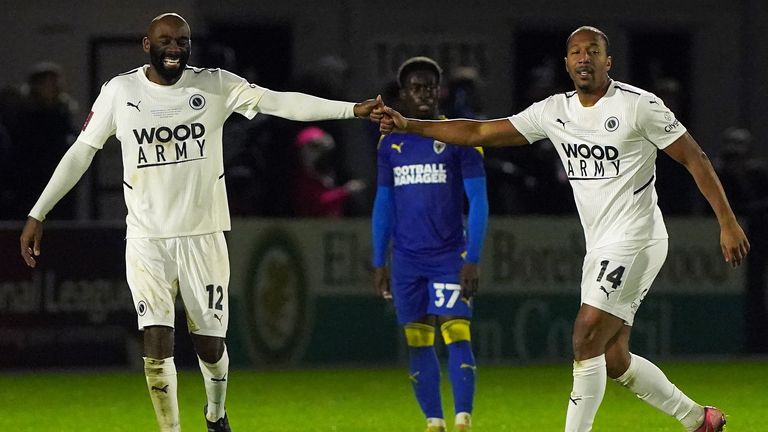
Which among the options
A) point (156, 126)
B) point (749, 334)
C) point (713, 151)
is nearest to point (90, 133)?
point (156, 126)

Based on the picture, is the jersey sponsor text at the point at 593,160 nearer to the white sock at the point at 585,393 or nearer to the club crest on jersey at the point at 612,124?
the club crest on jersey at the point at 612,124

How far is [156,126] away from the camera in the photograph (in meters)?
9.38

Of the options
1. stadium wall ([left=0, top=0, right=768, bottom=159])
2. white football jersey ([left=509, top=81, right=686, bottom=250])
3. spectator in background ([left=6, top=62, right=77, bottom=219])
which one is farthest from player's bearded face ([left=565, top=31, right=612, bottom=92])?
stadium wall ([left=0, top=0, right=768, bottom=159])

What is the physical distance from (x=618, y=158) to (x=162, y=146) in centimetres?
240

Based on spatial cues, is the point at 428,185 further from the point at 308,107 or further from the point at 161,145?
the point at 161,145

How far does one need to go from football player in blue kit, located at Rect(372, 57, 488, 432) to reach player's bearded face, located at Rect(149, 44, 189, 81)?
5.11 feet

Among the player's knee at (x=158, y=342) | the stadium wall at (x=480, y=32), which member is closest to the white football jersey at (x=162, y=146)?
the player's knee at (x=158, y=342)

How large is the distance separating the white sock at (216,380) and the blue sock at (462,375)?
144cm

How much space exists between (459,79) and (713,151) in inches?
251

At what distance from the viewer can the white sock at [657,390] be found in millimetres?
9328

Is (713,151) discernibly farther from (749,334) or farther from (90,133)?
(90,133)

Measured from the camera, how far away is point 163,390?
9266mm

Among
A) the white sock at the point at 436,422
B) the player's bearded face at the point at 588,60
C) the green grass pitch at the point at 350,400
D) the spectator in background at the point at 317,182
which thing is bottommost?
the green grass pitch at the point at 350,400

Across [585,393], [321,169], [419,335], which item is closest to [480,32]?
[321,169]
